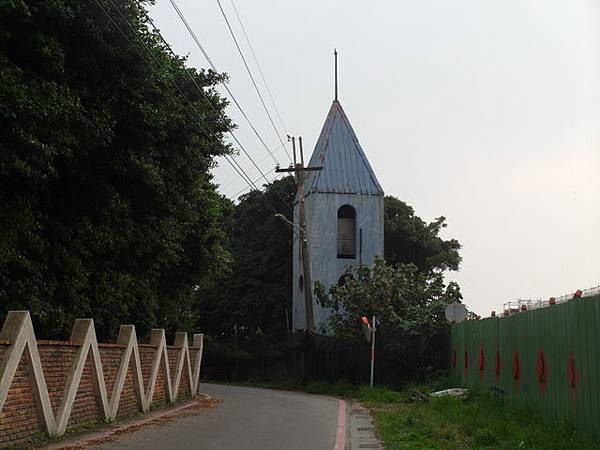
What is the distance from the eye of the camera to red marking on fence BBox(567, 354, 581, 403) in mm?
10898

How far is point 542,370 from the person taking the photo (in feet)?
42.8

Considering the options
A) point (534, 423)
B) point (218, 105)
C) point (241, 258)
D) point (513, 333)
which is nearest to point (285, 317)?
point (241, 258)

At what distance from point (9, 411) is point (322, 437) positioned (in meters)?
5.40

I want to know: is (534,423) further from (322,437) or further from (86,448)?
(86,448)

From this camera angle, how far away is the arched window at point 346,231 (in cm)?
3906

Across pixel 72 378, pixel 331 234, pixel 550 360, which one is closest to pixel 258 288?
pixel 331 234

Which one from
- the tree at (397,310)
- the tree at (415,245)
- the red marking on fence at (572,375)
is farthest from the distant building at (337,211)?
the red marking on fence at (572,375)

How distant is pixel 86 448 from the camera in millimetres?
11047

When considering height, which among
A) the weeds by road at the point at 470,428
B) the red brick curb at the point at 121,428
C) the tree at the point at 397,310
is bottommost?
the red brick curb at the point at 121,428

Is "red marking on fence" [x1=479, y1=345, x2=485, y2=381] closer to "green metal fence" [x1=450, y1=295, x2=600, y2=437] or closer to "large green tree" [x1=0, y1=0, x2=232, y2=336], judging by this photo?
"green metal fence" [x1=450, y1=295, x2=600, y2=437]

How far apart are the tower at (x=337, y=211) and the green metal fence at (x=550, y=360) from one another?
1807 cm

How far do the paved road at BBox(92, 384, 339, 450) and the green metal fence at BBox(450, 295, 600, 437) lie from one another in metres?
3.70

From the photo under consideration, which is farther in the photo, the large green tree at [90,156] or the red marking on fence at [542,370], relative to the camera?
the red marking on fence at [542,370]

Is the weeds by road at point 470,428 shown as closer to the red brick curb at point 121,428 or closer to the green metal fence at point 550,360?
the green metal fence at point 550,360
